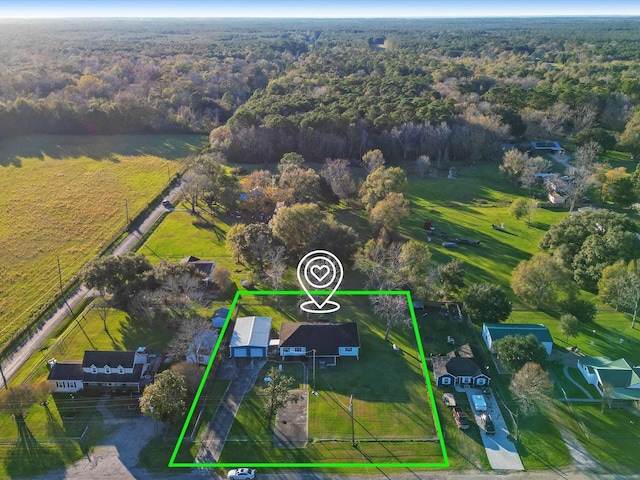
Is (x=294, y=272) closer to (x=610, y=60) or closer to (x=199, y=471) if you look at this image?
(x=199, y=471)

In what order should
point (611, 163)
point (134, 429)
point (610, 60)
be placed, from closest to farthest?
point (134, 429), point (611, 163), point (610, 60)

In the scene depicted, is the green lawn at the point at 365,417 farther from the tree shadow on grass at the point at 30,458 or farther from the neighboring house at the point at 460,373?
the tree shadow on grass at the point at 30,458

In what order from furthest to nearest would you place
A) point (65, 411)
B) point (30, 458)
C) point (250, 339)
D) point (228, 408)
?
point (250, 339), point (228, 408), point (65, 411), point (30, 458)

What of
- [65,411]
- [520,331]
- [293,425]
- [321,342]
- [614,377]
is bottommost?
[65,411]

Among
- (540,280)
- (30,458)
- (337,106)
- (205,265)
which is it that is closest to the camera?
(30,458)

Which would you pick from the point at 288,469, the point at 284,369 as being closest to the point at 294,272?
the point at 284,369

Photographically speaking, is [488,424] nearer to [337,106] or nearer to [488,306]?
[488,306]

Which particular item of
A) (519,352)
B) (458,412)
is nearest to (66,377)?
(458,412)
